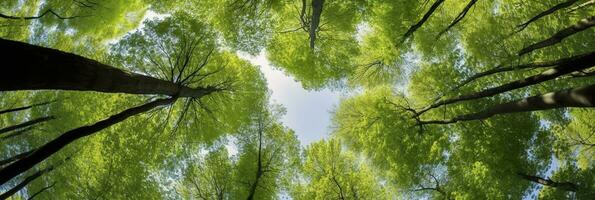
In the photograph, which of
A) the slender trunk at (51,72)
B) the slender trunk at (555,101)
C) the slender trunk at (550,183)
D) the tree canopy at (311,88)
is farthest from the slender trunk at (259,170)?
the slender trunk at (550,183)

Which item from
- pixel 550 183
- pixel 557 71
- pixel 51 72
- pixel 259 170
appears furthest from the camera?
pixel 259 170

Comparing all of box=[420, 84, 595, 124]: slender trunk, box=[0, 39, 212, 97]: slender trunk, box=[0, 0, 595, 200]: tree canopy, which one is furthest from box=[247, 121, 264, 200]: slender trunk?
box=[0, 39, 212, 97]: slender trunk

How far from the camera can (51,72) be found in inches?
143

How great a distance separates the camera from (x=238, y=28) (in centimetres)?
1302

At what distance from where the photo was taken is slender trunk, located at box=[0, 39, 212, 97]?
322 cm

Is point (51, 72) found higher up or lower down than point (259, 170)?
lower down

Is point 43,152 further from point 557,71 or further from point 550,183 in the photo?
point 550,183

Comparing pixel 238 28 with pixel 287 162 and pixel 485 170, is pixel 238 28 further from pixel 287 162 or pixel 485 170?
pixel 485 170

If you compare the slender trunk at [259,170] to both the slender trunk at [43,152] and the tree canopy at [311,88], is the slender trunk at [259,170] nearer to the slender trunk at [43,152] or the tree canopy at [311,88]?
the tree canopy at [311,88]

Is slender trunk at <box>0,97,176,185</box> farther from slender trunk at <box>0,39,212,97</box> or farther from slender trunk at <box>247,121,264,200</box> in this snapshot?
slender trunk at <box>247,121,264,200</box>

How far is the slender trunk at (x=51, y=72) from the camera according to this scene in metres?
3.22

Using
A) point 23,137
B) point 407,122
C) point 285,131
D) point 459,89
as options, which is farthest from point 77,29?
point 459,89

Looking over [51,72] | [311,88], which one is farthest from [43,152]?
[311,88]

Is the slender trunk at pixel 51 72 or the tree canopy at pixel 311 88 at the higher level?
the tree canopy at pixel 311 88
